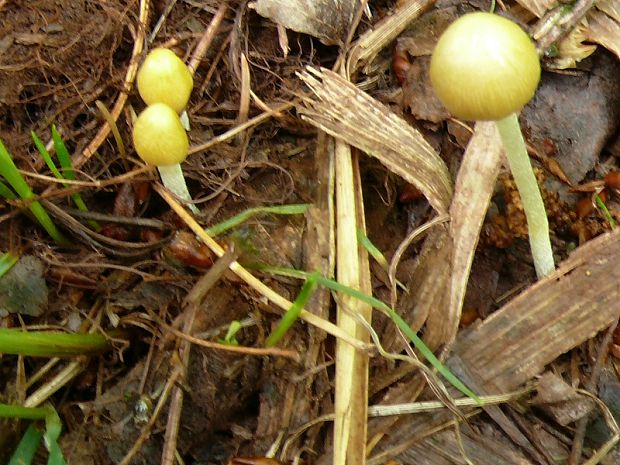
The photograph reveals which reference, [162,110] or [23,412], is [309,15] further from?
[23,412]

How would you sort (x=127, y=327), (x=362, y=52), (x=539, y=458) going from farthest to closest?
(x=362, y=52), (x=127, y=327), (x=539, y=458)

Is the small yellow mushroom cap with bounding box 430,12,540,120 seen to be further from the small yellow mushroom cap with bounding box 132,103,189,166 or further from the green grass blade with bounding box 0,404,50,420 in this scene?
the green grass blade with bounding box 0,404,50,420

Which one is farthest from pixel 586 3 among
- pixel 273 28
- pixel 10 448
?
pixel 10 448

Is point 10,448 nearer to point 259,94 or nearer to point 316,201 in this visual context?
point 316,201

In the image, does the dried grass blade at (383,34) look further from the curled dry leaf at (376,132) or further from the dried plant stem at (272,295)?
the dried plant stem at (272,295)

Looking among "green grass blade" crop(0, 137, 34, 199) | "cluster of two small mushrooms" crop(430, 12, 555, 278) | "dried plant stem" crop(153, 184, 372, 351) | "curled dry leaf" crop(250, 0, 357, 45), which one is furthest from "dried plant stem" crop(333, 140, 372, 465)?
"green grass blade" crop(0, 137, 34, 199)
